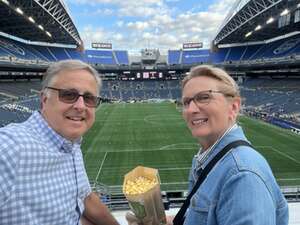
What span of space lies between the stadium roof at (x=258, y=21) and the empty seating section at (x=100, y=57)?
30.4m

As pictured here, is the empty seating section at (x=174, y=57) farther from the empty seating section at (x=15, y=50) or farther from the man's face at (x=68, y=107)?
the man's face at (x=68, y=107)

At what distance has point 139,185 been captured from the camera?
3332 mm

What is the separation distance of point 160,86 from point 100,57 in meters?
19.2

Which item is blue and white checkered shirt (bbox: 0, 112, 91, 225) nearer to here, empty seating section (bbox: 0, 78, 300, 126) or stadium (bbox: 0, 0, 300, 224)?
stadium (bbox: 0, 0, 300, 224)

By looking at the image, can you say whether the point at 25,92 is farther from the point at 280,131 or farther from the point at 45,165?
the point at 45,165

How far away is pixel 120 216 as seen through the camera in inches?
244

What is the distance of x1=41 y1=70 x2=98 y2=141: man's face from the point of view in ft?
9.61

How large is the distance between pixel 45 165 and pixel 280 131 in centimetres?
3968

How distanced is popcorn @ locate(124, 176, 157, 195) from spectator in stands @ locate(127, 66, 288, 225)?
273mm

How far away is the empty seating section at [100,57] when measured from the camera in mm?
99562

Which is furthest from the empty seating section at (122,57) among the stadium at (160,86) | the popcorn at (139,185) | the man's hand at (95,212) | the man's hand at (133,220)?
the man's hand at (133,220)

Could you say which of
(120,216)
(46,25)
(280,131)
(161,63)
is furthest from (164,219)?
(161,63)

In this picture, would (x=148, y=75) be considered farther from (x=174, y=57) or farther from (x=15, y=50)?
(x=15, y=50)

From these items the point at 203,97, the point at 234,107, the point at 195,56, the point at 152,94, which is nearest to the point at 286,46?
the point at 152,94
